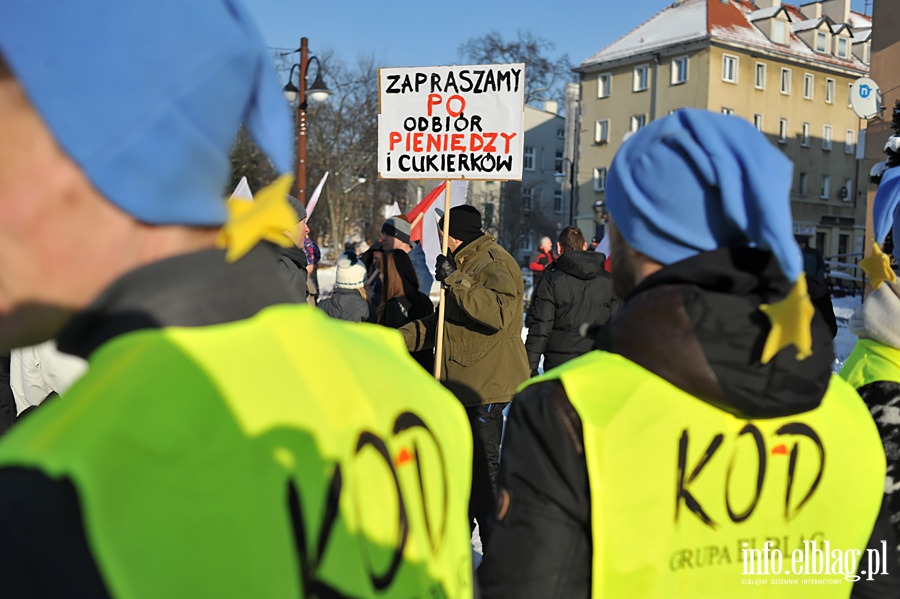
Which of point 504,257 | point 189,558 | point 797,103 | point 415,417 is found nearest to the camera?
point 189,558

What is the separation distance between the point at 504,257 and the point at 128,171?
5.02 metres

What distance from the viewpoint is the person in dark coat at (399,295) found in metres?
7.08

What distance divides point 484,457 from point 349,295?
2.59 metres

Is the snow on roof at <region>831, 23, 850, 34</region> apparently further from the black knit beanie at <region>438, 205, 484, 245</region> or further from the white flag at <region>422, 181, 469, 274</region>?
the black knit beanie at <region>438, 205, 484, 245</region>

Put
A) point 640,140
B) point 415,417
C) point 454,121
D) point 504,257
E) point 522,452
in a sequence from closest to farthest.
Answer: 1. point 415,417
2. point 522,452
3. point 640,140
4. point 504,257
5. point 454,121

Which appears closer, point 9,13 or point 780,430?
point 9,13

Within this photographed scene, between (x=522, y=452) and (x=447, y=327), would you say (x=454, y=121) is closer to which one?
(x=447, y=327)

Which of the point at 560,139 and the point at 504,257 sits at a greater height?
the point at 560,139

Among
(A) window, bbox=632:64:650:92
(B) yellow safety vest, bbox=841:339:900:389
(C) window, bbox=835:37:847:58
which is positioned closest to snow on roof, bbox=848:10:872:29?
(C) window, bbox=835:37:847:58

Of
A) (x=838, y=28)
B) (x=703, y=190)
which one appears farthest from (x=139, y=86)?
(x=838, y=28)

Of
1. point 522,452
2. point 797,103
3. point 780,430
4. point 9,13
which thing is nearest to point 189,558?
point 9,13

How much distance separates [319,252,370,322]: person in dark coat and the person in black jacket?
1.47m

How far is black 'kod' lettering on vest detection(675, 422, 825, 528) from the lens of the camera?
1.76 meters

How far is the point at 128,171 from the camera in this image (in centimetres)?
100
